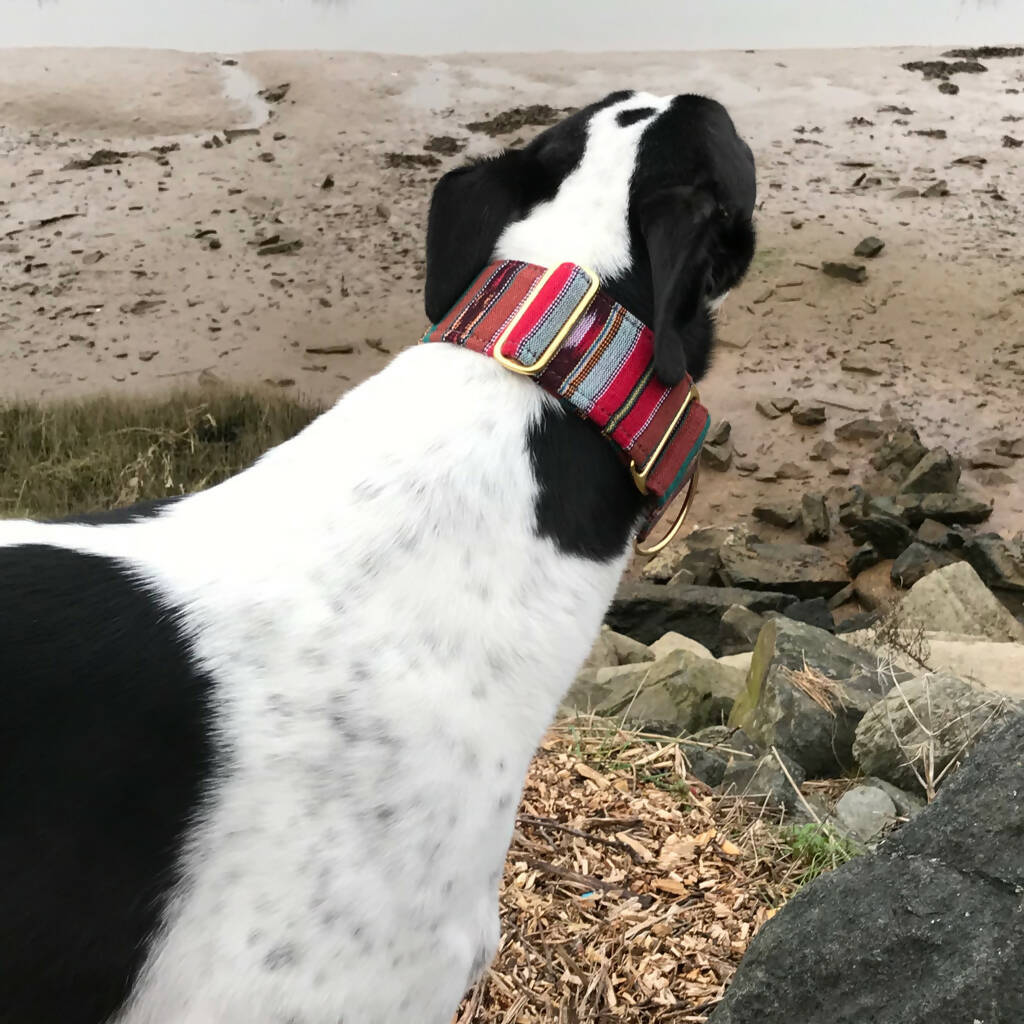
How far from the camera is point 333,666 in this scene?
1195 mm

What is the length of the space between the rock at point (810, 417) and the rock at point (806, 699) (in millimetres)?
2841

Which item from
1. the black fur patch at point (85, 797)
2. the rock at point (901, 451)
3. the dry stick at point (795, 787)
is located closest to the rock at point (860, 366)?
the rock at point (901, 451)

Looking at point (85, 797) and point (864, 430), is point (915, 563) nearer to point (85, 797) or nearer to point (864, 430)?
point (864, 430)

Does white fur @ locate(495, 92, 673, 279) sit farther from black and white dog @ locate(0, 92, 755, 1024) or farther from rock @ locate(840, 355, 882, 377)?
rock @ locate(840, 355, 882, 377)

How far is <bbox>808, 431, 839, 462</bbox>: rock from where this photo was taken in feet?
19.3

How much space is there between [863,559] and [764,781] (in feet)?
10.1

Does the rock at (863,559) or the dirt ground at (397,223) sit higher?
the dirt ground at (397,223)

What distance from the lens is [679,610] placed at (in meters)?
5.09

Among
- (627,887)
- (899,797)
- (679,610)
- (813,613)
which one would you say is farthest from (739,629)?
(627,887)

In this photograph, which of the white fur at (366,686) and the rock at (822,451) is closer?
the white fur at (366,686)

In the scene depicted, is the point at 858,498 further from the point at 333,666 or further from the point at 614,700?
the point at 333,666

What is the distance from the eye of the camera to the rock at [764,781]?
8.75 ft

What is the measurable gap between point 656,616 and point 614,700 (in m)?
1.73

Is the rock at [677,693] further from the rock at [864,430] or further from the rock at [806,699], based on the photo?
the rock at [864,430]
